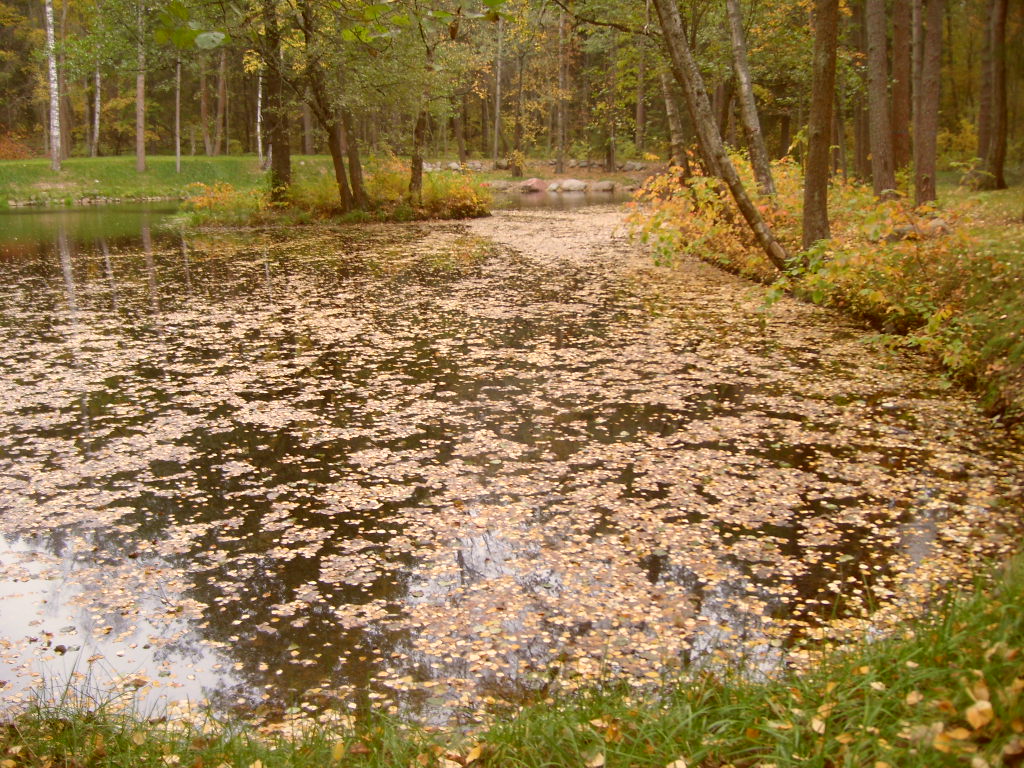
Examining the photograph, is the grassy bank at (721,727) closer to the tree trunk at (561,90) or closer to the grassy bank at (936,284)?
the grassy bank at (936,284)

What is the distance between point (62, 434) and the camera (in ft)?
17.2

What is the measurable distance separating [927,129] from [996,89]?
7058mm

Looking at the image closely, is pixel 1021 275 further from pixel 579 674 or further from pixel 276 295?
pixel 276 295

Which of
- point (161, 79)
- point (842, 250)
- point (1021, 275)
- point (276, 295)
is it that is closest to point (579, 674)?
point (1021, 275)

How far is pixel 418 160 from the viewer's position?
19.4m

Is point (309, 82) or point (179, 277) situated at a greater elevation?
point (309, 82)

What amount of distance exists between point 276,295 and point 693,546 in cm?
757

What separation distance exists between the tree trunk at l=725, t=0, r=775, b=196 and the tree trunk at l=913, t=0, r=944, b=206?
214 centimetres

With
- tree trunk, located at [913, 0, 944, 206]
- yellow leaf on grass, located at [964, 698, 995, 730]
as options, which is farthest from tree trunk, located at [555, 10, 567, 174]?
yellow leaf on grass, located at [964, 698, 995, 730]

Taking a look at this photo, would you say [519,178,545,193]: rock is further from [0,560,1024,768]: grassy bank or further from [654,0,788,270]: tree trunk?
[0,560,1024,768]: grassy bank

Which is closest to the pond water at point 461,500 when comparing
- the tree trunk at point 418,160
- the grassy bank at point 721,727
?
the grassy bank at point 721,727

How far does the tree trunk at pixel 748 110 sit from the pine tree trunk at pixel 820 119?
5.31 feet

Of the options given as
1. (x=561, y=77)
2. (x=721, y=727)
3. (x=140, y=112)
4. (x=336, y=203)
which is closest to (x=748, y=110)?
(x=721, y=727)

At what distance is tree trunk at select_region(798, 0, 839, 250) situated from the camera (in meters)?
7.77
